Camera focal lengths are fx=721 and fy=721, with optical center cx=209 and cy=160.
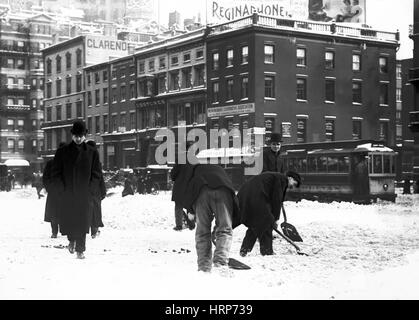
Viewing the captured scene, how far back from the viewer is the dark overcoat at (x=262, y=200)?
9.62 metres

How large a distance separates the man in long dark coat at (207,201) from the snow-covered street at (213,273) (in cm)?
34

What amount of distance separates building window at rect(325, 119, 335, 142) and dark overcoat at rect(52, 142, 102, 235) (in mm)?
13629

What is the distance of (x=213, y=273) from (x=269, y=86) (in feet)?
50.0

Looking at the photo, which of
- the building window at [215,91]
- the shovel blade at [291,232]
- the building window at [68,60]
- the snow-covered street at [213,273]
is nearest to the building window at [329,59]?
the building window at [215,91]

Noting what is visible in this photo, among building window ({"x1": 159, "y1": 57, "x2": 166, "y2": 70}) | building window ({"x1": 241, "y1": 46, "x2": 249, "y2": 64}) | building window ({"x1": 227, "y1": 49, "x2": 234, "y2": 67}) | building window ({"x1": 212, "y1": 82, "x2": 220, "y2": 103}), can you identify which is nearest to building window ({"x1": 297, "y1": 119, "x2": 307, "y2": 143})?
building window ({"x1": 212, "y1": 82, "x2": 220, "y2": 103})

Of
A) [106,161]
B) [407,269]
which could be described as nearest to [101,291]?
[407,269]

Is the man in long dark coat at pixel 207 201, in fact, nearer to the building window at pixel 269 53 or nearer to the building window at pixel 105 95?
the building window at pixel 105 95

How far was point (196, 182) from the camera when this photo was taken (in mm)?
8453

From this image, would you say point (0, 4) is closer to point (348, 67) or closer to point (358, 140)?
point (358, 140)

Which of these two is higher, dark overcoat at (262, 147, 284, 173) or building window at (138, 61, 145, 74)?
building window at (138, 61, 145, 74)

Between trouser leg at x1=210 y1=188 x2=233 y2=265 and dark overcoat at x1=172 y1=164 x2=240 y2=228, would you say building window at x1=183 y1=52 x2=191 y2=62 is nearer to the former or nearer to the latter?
dark overcoat at x1=172 y1=164 x2=240 y2=228

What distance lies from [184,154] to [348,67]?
1791cm

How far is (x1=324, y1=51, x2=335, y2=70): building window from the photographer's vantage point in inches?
990

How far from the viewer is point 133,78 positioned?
30.7 metres
